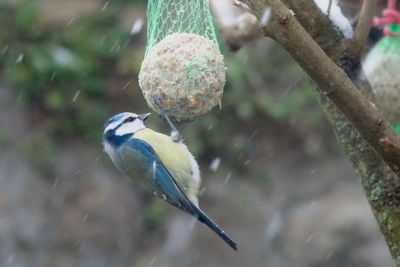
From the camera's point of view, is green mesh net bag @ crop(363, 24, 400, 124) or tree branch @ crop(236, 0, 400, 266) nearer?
tree branch @ crop(236, 0, 400, 266)

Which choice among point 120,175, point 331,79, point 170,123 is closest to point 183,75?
point 170,123

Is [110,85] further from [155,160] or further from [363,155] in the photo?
[363,155]

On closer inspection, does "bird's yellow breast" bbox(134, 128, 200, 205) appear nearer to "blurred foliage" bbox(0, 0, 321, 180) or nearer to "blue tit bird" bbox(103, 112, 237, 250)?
"blue tit bird" bbox(103, 112, 237, 250)

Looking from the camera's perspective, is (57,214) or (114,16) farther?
(114,16)

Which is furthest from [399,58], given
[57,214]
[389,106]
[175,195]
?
[57,214]

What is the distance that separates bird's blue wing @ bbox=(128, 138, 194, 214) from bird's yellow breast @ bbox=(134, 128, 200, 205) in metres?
0.02

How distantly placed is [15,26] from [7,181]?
91cm

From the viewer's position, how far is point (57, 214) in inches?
163

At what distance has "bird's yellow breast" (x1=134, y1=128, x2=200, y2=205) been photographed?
2123 mm

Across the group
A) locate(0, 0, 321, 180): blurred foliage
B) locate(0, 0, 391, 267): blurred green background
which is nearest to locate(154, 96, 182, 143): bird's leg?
locate(0, 0, 391, 267): blurred green background

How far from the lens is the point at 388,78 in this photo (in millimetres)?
2273

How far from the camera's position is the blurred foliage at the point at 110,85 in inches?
172

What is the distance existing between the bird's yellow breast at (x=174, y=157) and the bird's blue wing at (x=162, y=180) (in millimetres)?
22

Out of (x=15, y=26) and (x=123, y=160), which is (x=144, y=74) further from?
(x=15, y=26)
